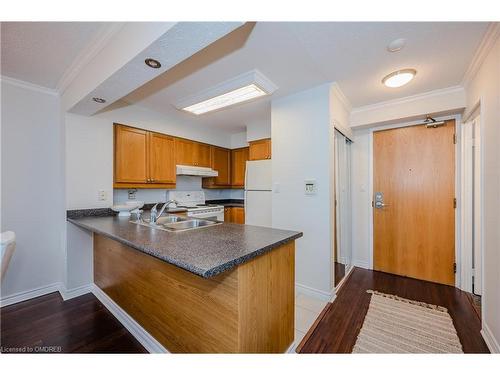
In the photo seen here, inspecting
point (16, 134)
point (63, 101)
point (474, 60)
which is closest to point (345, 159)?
point (474, 60)

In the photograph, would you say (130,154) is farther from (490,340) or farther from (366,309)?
(490,340)

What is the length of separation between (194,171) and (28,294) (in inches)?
Answer: 97.0

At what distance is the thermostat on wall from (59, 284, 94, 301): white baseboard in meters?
2.81

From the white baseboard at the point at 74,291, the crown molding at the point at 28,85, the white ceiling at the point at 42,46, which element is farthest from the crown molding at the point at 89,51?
the white baseboard at the point at 74,291

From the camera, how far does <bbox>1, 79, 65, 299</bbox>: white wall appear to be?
7.28 ft

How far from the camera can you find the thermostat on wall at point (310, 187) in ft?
7.83

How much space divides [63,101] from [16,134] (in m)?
0.58

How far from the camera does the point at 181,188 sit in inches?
155

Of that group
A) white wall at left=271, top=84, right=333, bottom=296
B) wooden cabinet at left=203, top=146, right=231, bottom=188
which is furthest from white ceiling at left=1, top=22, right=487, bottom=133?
wooden cabinet at left=203, top=146, right=231, bottom=188

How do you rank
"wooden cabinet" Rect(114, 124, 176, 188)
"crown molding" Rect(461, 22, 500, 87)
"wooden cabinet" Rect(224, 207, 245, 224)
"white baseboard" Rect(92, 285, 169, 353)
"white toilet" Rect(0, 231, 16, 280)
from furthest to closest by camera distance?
"wooden cabinet" Rect(224, 207, 245, 224) < "wooden cabinet" Rect(114, 124, 176, 188) < "white baseboard" Rect(92, 285, 169, 353) < "crown molding" Rect(461, 22, 500, 87) < "white toilet" Rect(0, 231, 16, 280)

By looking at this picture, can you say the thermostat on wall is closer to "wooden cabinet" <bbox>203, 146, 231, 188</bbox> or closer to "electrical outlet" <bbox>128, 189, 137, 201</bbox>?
"wooden cabinet" <bbox>203, 146, 231, 188</bbox>

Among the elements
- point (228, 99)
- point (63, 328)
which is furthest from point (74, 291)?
point (228, 99)
